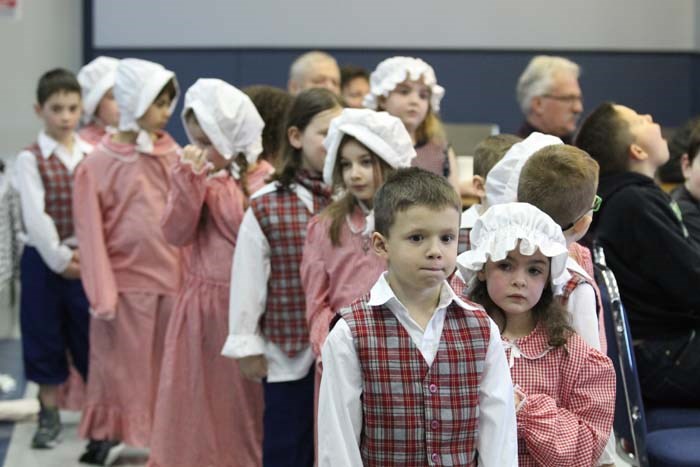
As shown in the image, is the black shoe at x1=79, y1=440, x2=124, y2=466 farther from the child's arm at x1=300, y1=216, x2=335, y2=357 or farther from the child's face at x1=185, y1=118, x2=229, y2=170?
the child's arm at x1=300, y1=216, x2=335, y2=357

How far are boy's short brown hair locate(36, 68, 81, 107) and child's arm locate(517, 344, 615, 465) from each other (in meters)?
3.47

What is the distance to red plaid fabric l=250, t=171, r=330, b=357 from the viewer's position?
13.2 feet

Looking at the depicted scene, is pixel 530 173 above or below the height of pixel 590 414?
above

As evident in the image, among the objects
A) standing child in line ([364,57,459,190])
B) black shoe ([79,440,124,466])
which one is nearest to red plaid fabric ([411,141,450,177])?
standing child in line ([364,57,459,190])

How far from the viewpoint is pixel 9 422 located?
19.9 feet

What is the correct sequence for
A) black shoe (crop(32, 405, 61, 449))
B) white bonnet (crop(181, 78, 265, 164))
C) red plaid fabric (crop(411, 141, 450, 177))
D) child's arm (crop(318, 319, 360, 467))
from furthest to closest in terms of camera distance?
1. black shoe (crop(32, 405, 61, 449))
2. red plaid fabric (crop(411, 141, 450, 177))
3. white bonnet (crop(181, 78, 265, 164))
4. child's arm (crop(318, 319, 360, 467))

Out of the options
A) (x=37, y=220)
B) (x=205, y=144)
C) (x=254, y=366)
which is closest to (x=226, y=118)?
(x=205, y=144)

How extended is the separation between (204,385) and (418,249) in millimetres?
1889

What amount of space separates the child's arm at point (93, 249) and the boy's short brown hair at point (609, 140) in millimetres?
1908

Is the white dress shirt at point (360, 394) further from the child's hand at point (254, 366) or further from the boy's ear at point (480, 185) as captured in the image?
the child's hand at point (254, 366)

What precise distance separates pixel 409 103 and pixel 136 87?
1.09 metres

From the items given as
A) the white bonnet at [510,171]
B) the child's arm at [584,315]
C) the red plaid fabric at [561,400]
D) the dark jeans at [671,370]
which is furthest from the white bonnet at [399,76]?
the red plaid fabric at [561,400]

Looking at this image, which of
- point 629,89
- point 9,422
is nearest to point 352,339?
point 9,422

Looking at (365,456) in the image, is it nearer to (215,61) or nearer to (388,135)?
(388,135)
